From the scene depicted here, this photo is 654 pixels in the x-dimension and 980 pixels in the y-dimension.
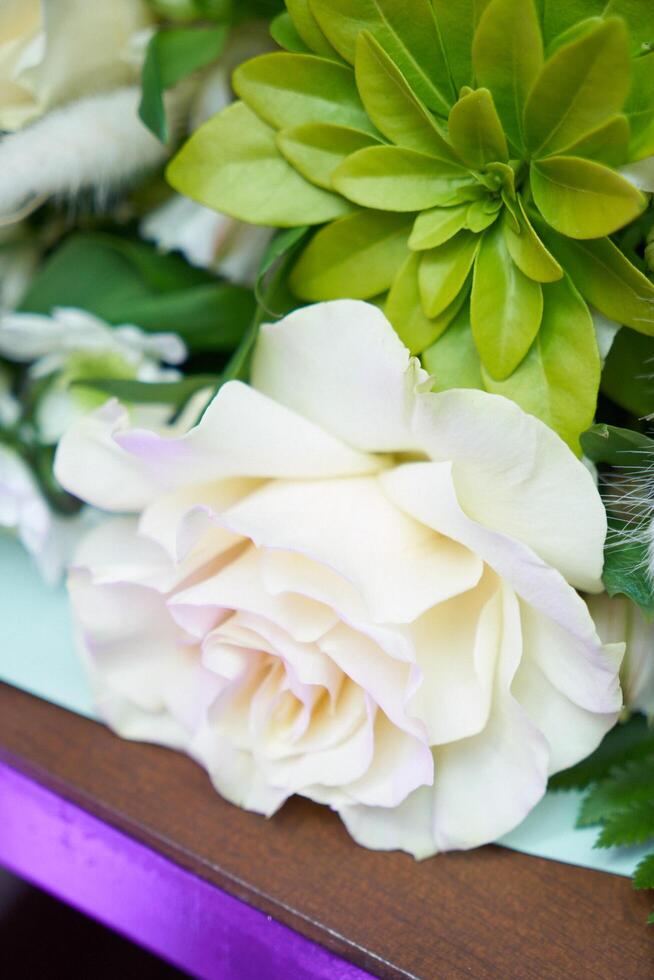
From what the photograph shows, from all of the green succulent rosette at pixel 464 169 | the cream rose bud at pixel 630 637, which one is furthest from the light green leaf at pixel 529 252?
the cream rose bud at pixel 630 637

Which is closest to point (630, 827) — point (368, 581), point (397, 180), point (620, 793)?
point (620, 793)

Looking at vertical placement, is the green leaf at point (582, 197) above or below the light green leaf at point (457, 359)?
above

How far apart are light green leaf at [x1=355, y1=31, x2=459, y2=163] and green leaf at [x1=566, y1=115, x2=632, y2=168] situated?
4 centimetres

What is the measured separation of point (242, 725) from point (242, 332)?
0.58ft

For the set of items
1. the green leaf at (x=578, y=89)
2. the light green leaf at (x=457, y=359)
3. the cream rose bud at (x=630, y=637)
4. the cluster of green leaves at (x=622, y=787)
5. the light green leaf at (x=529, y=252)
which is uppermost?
the green leaf at (x=578, y=89)

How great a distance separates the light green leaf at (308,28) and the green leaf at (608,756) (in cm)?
25

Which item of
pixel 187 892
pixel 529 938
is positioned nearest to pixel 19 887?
pixel 187 892

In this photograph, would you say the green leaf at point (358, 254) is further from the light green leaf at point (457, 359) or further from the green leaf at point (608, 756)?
the green leaf at point (608, 756)

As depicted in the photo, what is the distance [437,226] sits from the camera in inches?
12.0

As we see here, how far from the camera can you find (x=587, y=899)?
12.2 inches

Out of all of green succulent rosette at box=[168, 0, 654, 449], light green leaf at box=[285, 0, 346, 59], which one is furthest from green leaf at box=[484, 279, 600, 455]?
light green leaf at box=[285, 0, 346, 59]

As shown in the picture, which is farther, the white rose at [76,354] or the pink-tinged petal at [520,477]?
the white rose at [76,354]

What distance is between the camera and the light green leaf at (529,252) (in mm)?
281

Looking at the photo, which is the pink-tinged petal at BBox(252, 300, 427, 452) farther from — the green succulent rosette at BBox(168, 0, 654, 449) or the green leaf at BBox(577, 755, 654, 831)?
the green leaf at BBox(577, 755, 654, 831)
